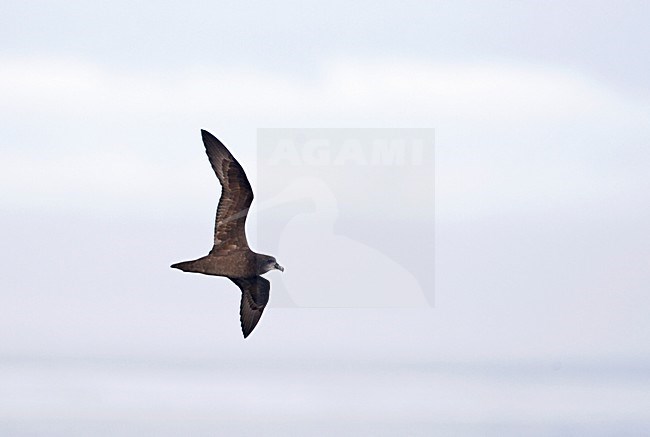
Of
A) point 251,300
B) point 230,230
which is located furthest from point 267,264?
point 251,300

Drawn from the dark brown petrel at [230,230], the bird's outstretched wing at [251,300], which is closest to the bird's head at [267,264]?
the dark brown petrel at [230,230]

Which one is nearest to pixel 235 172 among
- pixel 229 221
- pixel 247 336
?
pixel 229 221

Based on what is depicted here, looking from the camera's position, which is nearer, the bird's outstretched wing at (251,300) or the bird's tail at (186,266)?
the bird's tail at (186,266)

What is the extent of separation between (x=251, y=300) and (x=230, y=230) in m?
3.82

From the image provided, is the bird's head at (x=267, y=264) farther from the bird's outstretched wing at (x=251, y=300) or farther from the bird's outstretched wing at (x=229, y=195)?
the bird's outstretched wing at (x=251, y=300)

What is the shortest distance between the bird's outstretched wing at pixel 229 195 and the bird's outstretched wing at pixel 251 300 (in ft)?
9.23

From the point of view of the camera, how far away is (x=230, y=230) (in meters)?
38.8

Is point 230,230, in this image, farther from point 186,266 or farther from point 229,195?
point 186,266

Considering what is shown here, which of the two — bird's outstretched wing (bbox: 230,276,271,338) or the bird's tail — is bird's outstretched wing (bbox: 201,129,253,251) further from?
bird's outstretched wing (bbox: 230,276,271,338)

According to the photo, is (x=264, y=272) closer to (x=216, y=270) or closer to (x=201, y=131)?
(x=216, y=270)

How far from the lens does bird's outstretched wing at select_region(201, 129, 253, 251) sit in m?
38.4

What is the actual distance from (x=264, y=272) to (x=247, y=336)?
9.15 feet

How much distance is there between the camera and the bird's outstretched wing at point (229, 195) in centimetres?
3841

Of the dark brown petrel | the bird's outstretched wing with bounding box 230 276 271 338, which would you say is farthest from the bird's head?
the bird's outstretched wing with bounding box 230 276 271 338
